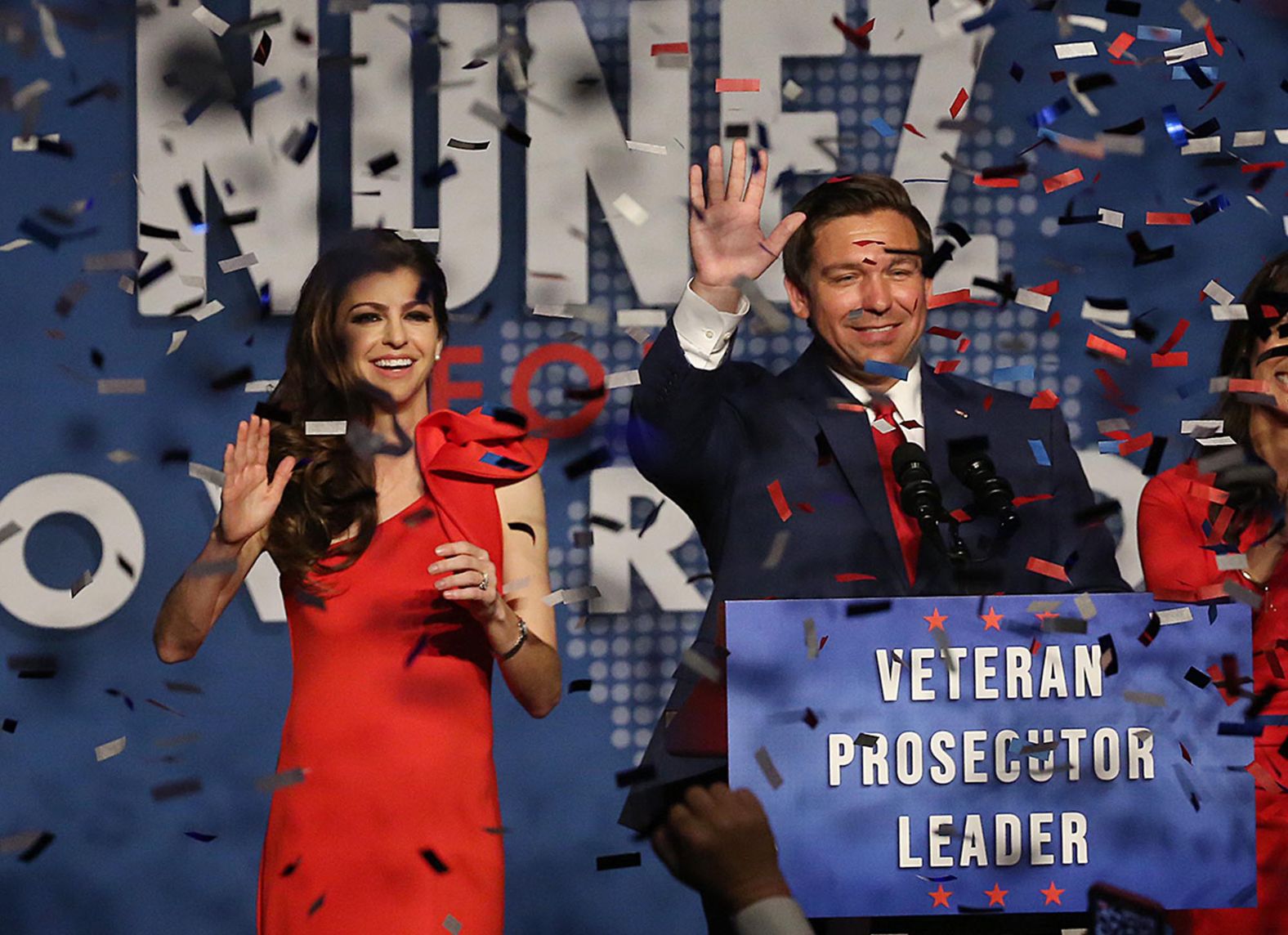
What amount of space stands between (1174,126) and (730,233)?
54.9 inches

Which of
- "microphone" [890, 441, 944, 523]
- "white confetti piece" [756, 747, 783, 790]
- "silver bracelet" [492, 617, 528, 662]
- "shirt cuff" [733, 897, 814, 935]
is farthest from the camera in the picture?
"silver bracelet" [492, 617, 528, 662]

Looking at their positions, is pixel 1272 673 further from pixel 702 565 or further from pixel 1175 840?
pixel 702 565

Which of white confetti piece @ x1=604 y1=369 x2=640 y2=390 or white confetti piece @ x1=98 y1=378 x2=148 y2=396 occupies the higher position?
white confetti piece @ x1=604 y1=369 x2=640 y2=390

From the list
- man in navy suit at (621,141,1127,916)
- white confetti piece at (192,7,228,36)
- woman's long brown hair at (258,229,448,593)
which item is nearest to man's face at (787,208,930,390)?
man in navy suit at (621,141,1127,916)

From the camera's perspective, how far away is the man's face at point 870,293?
2.79 meters

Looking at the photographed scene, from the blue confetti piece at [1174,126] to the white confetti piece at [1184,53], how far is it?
0.11 meters

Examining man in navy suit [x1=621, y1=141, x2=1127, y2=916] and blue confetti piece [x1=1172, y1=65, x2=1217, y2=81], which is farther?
blue confetti piece [x1=1172, y1=65, x2=1217, y2=81]

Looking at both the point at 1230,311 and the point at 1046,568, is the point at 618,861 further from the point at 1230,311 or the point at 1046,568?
the point at 1230,311

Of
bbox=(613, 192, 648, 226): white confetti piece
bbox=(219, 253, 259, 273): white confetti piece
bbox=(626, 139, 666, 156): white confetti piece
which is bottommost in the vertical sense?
bbox=(219, 253, 259, 273): white confetti piece

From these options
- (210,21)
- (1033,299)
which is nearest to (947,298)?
(1033,299)

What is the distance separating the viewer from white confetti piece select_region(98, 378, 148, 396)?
3.38 metres

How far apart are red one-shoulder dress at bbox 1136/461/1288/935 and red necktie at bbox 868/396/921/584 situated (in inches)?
16.4

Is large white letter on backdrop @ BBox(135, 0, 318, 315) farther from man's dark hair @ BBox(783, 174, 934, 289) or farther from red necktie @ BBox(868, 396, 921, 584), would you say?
red necktie @ BBox(868, 396, 921, 584)

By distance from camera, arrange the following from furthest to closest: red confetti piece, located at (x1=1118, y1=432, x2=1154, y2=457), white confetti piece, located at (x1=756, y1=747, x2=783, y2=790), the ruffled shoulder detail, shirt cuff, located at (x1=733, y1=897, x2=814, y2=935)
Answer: red confetti piece, located at (x1=1118, y1=432, x2=1154, y2=457) < the ruffled shoulder detail < white confetti piece, located at (x1=756, y1=747, x2=783, y2=790) < shirt cuff, located at (x1=733, y1=897, x2=814, y2=935)
